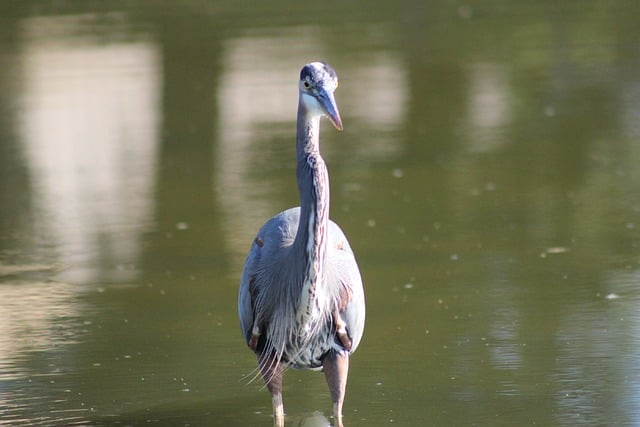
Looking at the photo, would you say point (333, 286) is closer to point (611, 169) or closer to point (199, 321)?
point (199, 321)

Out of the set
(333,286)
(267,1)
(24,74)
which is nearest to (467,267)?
(333,286)

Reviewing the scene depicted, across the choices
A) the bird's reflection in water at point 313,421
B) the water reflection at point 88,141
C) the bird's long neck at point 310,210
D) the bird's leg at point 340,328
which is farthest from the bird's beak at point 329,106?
the water reflection at point 88,141

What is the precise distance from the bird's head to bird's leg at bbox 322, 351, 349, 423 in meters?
1.13

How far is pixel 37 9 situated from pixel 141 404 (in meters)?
15.4

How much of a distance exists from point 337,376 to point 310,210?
2.76ft

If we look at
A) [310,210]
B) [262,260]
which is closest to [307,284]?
[310,210]

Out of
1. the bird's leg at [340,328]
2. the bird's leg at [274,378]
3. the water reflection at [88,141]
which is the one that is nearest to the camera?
the bird's leg at [340,328]

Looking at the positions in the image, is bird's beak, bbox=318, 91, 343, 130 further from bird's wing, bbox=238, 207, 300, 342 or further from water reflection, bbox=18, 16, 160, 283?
water reflection, bbox=18, 16, 160, 283

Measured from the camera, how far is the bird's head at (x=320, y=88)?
534 centimetres

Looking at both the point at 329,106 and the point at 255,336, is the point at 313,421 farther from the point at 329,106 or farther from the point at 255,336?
the point at 329,106

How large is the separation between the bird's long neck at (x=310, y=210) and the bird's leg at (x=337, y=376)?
0.32 meters

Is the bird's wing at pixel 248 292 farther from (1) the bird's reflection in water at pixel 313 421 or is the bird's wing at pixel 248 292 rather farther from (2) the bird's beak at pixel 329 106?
(2) the bird's beak at pixel 329 106

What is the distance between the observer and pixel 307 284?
5.51 m

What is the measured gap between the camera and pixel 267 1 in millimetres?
19688
